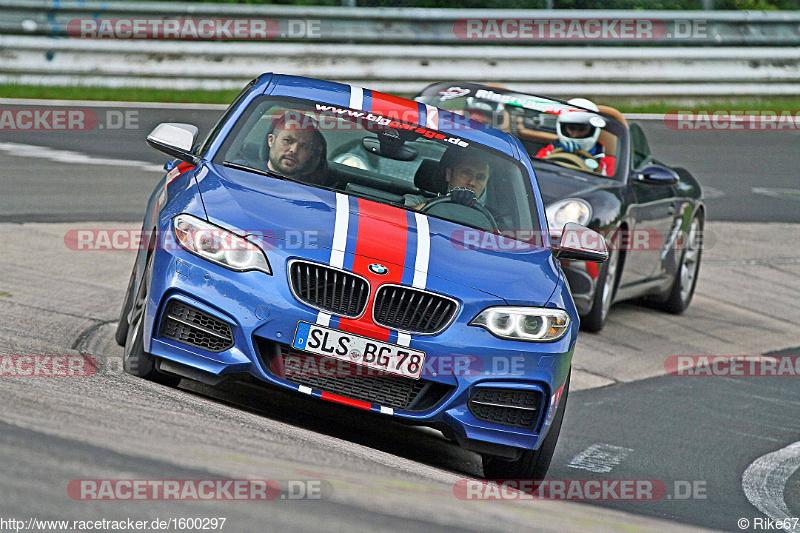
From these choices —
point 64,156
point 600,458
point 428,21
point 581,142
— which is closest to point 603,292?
point 581,142

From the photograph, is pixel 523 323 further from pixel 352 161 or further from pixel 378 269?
pixel 352 161

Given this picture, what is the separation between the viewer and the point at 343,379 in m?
5.02

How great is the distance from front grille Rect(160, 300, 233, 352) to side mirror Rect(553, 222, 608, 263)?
73.6 inches

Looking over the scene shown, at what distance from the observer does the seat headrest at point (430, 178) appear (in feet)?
20.4

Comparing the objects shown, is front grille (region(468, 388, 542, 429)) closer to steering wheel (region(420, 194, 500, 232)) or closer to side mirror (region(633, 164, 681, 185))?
steering wheel (region(420, 194, 500, 232))

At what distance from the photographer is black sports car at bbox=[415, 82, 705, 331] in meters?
Answer: 8.45

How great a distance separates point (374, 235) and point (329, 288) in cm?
40

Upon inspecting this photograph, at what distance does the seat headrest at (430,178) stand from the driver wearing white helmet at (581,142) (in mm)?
3112

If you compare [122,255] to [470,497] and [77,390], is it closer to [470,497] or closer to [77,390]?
[77,390]

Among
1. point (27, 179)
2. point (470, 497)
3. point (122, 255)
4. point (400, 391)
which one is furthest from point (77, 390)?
point (27, 179)

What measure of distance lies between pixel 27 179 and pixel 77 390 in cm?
661

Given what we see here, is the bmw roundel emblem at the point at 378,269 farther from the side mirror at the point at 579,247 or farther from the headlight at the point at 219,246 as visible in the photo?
the side mirror at the point at 579,247

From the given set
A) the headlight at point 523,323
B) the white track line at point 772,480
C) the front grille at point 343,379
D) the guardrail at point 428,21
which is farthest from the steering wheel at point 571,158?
the guardrail at point 428,21

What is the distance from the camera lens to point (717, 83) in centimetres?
1867
